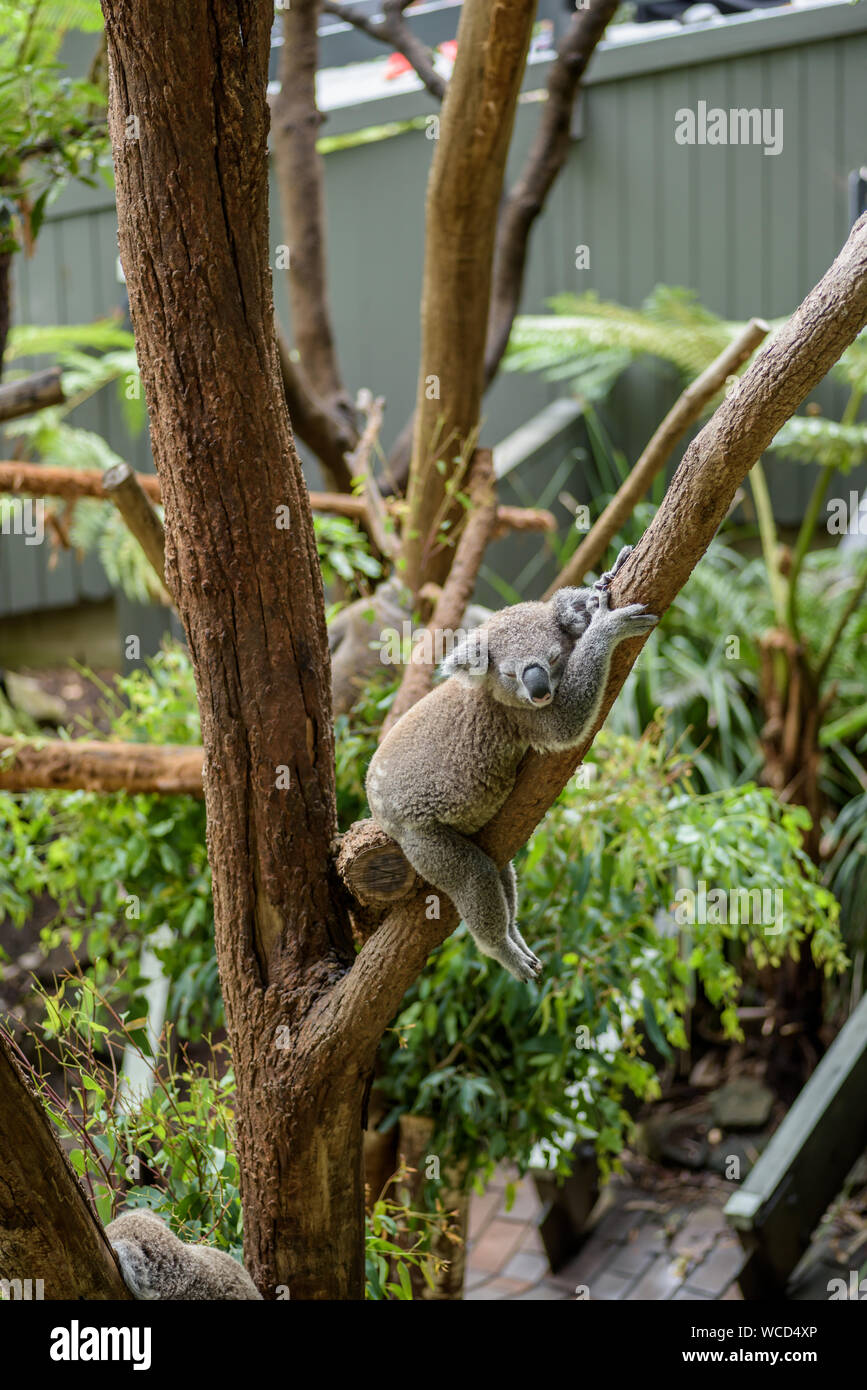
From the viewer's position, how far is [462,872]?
73.8 inches

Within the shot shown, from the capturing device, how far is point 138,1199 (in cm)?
207

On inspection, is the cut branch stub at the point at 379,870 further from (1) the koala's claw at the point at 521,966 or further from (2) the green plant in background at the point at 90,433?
(2) the green plant in background at the point at 90,433

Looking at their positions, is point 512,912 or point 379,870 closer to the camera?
point 379,870

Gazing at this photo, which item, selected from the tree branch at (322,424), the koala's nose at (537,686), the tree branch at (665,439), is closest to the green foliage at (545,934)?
the tree branch at (665,439)

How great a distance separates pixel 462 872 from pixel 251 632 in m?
0.51

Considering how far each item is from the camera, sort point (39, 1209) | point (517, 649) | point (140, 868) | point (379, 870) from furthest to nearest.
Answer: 1. point (140, 868)
2. point (379, 870)
3. point (517, 649)
4. point (39, 1209)

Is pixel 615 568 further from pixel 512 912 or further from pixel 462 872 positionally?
pixel 512 912

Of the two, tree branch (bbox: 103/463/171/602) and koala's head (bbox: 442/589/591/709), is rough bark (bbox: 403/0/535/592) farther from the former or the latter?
koala's head (bbox: 442/589/591/709)

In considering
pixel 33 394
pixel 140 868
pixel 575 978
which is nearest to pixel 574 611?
pixel 575 978

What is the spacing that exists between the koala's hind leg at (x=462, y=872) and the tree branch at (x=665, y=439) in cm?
121
